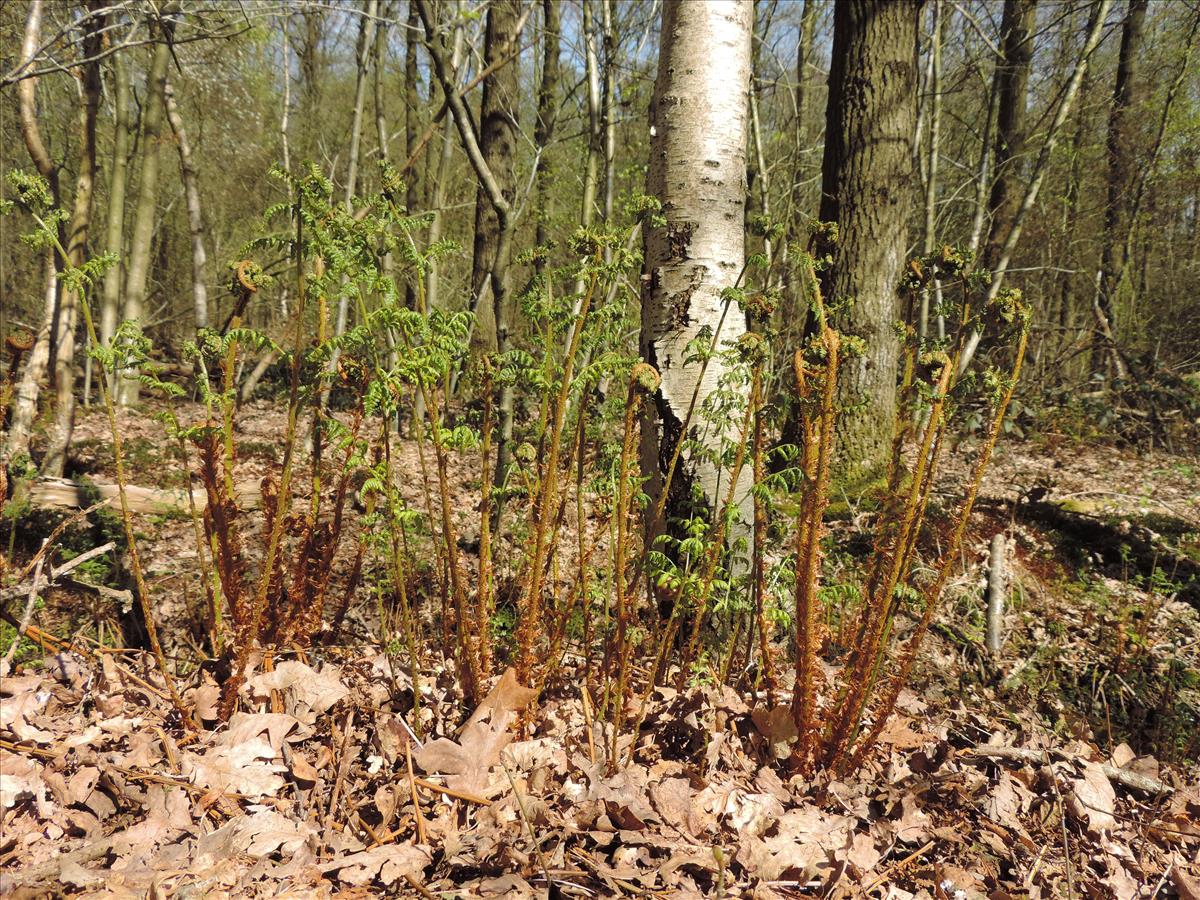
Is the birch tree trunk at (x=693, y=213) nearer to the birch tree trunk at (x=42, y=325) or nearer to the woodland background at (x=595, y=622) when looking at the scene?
the woodland background at (x=595, y=622)

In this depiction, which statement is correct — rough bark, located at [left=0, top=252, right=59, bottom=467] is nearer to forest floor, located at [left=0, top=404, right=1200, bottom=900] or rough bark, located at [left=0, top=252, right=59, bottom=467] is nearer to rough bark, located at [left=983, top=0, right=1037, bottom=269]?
forest floor, located at [left=0, top=404, right=1200, bottom=900]

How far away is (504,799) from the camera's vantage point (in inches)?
68.0

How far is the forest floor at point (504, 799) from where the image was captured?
4.98 ft

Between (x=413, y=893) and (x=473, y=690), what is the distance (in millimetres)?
546

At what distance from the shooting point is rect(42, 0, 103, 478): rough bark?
3.70 m

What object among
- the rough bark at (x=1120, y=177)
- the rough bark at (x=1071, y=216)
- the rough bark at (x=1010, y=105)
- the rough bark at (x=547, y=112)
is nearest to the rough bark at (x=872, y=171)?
the rough bark at (x=547, y=112)

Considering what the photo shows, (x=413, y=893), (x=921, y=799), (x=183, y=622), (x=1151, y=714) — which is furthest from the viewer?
(x=1151, y=714)

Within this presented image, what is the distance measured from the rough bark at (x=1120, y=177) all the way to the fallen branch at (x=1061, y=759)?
946 centimetres

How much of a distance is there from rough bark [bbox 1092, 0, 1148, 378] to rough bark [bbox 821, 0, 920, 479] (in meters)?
7.12

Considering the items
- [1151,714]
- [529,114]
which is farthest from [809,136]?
[1151,714]

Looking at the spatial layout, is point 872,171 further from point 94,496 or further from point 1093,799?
point 94,496

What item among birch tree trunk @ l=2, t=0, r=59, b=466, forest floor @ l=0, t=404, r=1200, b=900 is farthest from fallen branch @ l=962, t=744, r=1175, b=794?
birch tree trunk @ l=2, t=0, r=59, b=466

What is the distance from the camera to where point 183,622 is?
9.52ft

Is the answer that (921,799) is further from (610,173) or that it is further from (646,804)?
(610,173)
